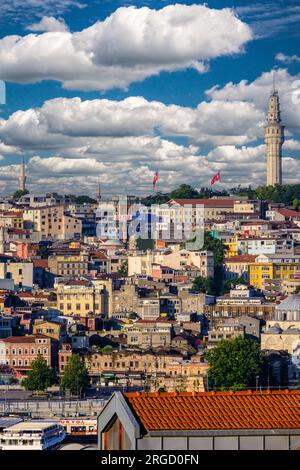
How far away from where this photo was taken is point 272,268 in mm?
31234

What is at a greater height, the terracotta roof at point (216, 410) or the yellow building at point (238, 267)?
the yellow building at point (238, 267)

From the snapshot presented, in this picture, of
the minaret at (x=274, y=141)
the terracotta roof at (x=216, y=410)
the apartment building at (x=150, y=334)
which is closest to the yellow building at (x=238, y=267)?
the apartment building at (x=150, y=334)

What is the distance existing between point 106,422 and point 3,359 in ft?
61.5

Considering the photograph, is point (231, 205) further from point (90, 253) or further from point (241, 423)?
point (241, 423)

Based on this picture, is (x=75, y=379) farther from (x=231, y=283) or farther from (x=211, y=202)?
(x=211, y=202)

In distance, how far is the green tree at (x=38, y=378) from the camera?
21.1 meters

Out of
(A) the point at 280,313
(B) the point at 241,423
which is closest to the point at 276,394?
(B) the point at 241,423

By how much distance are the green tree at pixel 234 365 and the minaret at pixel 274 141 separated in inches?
1100

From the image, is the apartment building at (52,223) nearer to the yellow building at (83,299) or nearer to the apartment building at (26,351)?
the yellow building at (83,299)

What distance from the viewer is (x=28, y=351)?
23.0 meters

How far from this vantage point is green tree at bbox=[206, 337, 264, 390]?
20906 millimetres

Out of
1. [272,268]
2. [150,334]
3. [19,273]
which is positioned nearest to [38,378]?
[150,334]

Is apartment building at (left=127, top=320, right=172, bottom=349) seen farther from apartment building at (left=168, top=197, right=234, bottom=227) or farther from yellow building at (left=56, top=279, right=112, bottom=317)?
apartment building at (left=168, top=197, right=234, bottom=227)
